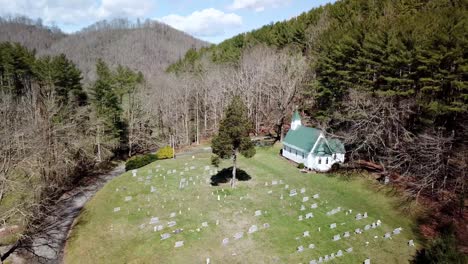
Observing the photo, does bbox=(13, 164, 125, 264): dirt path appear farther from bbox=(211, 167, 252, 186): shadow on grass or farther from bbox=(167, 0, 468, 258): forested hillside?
bbox=(167, 0, 468, 258): forested hillside

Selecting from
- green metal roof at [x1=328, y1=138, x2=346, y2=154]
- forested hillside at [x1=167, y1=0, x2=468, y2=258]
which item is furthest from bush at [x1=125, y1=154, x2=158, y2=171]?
green metal roof at [x1=328, y1=138, x2=346, y2=154]

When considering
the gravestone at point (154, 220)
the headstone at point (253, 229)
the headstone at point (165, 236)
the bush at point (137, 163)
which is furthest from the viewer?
the bush at point (137, 163)

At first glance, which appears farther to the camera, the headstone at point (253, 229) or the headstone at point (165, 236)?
the headstone at point (253, 229)

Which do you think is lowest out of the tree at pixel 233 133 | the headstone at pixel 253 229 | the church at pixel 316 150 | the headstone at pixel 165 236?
the headstone at pixel 165 236

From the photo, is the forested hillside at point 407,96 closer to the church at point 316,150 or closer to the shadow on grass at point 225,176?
the church at point 316,150

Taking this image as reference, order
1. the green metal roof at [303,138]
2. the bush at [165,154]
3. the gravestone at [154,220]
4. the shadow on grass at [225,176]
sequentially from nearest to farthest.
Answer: the gravestone at [154,220], the shadow on grass at [225,176], the green metal roof at [303,138], the bush at [165,154]

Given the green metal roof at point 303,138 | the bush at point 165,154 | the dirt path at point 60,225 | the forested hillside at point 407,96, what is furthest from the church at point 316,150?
the dirt path at point 60,225
